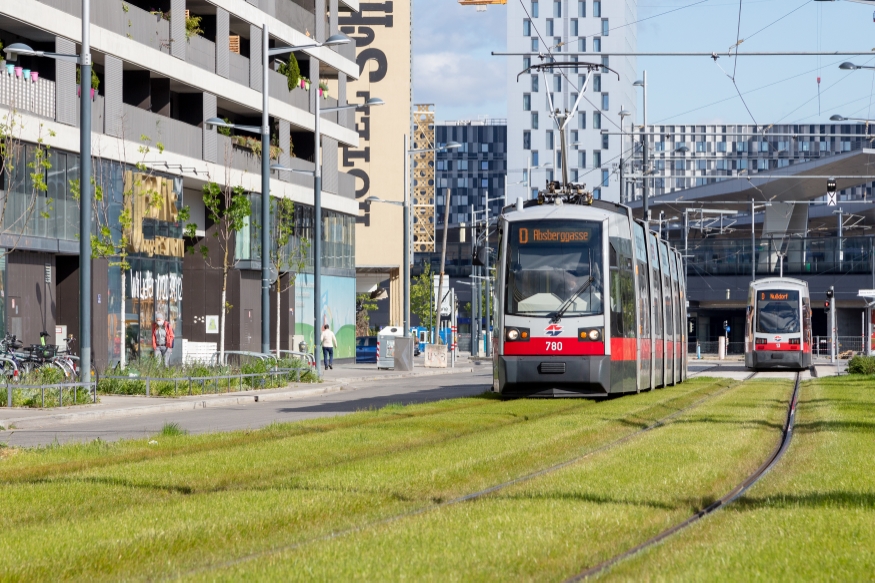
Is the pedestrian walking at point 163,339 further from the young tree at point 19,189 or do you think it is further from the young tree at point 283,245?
the young tree at point 19,189

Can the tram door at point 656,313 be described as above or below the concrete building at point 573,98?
below

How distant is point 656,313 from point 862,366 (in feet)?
49.0

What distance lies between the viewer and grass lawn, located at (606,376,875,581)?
6.41m

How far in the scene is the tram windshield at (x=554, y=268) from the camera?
2231cm

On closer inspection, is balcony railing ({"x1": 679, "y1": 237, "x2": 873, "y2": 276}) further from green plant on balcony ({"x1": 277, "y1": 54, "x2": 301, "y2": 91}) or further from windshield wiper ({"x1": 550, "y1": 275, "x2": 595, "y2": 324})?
windshield wiper ({"x1": 550, "y1": 275, "x2": 595, "y2": 324})

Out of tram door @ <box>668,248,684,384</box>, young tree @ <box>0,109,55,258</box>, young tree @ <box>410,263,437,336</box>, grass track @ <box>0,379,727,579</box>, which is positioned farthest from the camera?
young tree @ <box>410,263,437,336</box>

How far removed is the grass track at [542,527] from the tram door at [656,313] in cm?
1455

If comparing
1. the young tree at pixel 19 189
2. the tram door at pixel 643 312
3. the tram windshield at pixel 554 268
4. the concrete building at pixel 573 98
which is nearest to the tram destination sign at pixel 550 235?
the tram windshield at pixel 554 268

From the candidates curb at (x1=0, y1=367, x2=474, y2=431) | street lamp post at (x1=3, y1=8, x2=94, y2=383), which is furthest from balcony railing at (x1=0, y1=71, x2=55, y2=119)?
curb at (x1=0, y1=367, x2=474, y2=431)

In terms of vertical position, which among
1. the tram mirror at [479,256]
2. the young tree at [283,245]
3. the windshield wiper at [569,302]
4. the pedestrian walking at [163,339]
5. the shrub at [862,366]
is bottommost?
the shrub at [862,366]

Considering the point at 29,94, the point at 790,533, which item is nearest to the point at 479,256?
the point at 29,94

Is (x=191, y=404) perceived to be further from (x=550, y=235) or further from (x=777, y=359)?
(x=777, y=359)

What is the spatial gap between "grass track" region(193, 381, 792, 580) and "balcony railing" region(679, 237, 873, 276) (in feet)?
270

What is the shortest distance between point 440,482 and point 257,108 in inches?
1464
